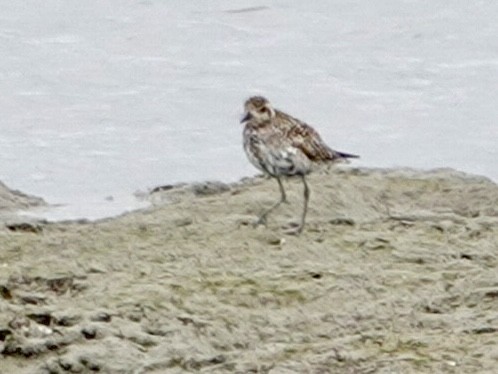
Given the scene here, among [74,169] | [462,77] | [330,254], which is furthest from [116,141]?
[330,254]

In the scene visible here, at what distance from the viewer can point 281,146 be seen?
345 inches

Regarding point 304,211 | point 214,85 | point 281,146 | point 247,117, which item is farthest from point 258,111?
point 214,85

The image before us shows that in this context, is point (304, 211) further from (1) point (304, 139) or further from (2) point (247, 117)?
(2) point (247, 117)

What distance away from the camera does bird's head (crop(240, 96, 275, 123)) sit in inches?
351

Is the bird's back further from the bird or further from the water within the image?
the water

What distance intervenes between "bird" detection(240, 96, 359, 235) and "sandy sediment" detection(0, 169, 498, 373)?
0.88ft

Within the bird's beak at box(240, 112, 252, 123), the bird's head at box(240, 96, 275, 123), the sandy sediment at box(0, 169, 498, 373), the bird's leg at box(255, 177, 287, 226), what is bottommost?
the sandy sediment at box(0, 169, 498, 373)

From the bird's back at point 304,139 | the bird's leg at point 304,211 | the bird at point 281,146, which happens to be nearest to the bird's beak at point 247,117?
the bird at point 281,146

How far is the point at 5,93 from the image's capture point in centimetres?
1318

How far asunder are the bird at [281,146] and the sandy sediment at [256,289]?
0.88 ft

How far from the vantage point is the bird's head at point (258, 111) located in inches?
351

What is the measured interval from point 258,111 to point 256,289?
1.48m

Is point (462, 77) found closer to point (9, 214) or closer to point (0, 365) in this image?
point (9, 214)

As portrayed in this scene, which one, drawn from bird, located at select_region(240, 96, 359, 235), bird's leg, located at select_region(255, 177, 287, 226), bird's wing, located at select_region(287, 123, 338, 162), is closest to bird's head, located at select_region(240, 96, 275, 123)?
bird, located at select_region(240, 96, 359, 235)
